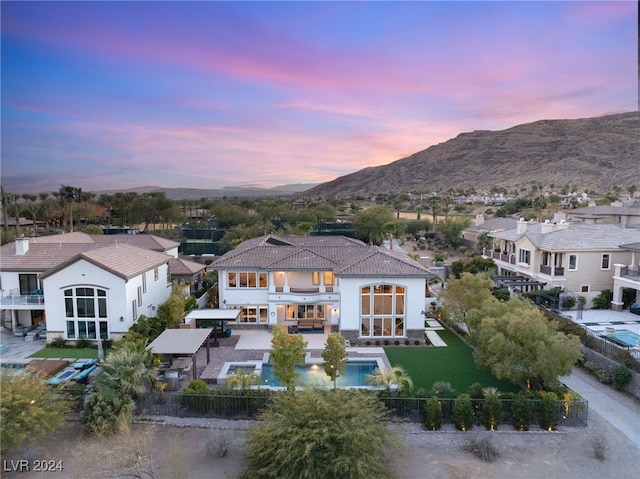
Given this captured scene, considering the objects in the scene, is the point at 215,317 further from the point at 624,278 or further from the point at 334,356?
the point at 624,278

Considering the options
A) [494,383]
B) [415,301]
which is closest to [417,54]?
[415,301]

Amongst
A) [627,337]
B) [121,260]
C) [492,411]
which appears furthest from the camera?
[121,260]

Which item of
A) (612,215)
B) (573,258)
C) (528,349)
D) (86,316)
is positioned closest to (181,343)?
(86,316)

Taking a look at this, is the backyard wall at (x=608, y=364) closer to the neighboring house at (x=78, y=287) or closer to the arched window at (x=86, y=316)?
the neighboring house at (x=78, y=287)

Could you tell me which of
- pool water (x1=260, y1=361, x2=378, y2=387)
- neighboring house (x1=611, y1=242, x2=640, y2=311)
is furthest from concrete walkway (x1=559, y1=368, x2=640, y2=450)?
neighboring house (x1=611, y1=242, x2=640, y2=311)

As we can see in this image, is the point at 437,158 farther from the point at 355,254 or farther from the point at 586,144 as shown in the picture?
the point at 355,254

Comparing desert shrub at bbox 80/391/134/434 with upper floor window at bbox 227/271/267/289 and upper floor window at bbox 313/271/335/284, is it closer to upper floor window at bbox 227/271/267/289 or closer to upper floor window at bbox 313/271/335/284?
upper floor window at bbox 227/271/267/289

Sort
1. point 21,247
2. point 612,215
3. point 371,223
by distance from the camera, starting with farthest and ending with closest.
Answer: point 371,223, point 612,215, point 21,247
